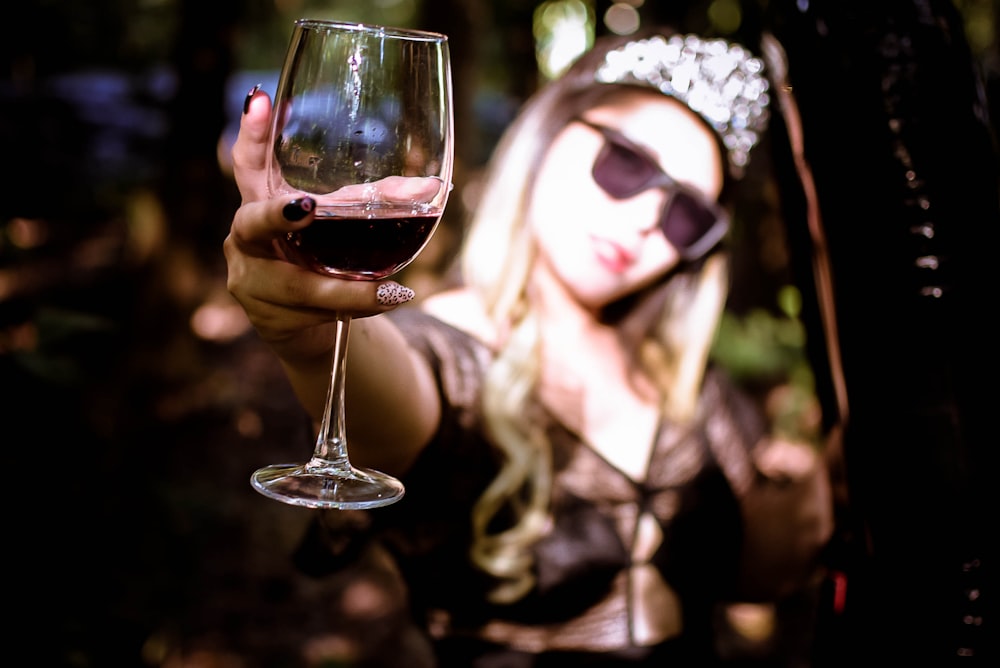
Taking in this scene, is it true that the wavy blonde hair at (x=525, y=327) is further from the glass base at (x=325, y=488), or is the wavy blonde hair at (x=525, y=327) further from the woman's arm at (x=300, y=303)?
the glass base at (x=325, y=488)

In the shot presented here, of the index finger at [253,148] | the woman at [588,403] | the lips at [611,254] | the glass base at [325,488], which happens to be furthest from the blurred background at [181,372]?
the index finger at [253,148]

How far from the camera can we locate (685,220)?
7.38 feet

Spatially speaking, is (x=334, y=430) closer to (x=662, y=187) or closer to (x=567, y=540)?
(x=567, y=540)

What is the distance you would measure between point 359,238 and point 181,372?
596 cm

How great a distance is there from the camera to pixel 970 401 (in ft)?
4.15

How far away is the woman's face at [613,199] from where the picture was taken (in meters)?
2.20

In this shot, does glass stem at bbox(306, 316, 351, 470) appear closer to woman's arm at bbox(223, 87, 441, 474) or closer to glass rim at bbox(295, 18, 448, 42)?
woman's arm at bbox(223, 87, 441, 474)

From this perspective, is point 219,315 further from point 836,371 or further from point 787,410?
A: point 836,371

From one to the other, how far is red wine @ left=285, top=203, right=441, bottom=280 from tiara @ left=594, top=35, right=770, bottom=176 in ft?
4.15

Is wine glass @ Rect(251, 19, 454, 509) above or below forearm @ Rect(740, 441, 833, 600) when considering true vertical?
above

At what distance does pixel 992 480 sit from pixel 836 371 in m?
0.25

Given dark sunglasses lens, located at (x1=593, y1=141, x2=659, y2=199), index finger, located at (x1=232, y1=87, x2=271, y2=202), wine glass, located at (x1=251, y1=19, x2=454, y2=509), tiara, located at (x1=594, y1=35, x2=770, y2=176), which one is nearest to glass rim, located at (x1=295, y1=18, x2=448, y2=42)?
wine glass, located at (x1=251, y1=19, x2=454, y2=509)

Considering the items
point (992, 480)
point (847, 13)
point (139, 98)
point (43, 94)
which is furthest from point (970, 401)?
point (43, 94)

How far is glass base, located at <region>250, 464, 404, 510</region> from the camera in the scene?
1.20 metres
